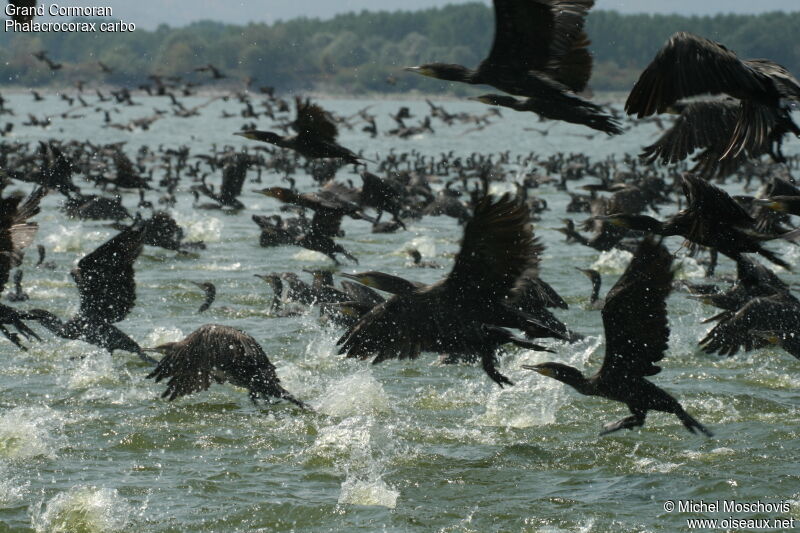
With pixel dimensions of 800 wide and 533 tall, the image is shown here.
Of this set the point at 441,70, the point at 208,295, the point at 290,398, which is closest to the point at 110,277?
the point at 290,398

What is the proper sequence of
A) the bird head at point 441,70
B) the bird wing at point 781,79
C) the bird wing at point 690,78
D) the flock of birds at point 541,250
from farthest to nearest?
the bird head at point 441,70 < the flock of birds at point 541,250 < the bird wing at point 781,79 < the bird wing at point 690,78

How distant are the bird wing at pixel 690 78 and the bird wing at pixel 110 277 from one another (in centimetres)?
493

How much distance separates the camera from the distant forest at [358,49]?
117 metres

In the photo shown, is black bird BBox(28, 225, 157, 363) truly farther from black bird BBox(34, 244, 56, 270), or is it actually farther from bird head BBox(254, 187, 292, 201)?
black bird BBox(34, 244, 56, 270)

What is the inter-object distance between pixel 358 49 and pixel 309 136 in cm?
12634

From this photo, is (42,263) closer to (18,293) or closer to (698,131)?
(18,293)

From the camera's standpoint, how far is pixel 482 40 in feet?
461

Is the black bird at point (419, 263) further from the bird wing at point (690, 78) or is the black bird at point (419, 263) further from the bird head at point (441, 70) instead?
the bird wing at point (690, 78)

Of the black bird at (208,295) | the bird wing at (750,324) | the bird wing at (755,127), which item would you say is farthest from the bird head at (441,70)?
the black bird at (208,295)

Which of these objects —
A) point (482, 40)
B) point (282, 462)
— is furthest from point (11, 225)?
point (482, 40)

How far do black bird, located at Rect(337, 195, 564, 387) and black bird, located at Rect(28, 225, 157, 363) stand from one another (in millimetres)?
2945

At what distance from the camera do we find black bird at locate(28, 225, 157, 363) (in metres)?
9.77

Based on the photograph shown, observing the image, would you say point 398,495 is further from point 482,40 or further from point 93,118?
point 482,40

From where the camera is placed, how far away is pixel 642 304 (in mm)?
7258
